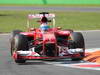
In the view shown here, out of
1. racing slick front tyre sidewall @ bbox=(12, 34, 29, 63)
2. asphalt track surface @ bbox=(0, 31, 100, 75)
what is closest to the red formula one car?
racing slick front tyre sidewall @ bbox=(12, 34, 29, 63)

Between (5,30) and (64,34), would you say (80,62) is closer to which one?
(64,34)

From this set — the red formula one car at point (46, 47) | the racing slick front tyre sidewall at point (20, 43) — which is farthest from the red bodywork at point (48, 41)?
the racing slick front tyre sidewall at point (20, 43)

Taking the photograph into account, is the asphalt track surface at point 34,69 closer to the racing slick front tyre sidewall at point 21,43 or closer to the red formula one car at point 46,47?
the red formula one car at point 46,47

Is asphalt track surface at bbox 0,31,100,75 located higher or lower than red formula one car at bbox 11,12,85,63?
lower

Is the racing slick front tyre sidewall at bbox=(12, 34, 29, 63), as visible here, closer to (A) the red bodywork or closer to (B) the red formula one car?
(B) the red formula one car

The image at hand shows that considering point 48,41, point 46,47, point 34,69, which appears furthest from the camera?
point 46,47

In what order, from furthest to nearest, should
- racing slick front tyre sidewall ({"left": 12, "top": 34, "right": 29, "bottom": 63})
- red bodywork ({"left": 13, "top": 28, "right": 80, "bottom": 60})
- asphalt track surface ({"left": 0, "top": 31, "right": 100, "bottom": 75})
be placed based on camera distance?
racing slick front tyre sidewall ({"left": 12, "top": 34, "right": 29, "bottom": 63}), red bodywork ({"left": 13, "top": 28, "right": 80, "bottom": 60}), asphalt track surface ({"left": 0, "top": 31, "right": 100, "bottom": 75})

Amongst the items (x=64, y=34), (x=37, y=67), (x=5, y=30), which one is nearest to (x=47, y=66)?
(x=37, y=67)

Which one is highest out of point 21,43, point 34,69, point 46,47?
point 21,43

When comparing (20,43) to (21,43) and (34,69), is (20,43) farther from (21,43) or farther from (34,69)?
(34,69)

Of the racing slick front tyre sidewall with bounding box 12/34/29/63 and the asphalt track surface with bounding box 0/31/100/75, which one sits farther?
the racing slick front tyre sidewall with bounding box 12/34/29/63

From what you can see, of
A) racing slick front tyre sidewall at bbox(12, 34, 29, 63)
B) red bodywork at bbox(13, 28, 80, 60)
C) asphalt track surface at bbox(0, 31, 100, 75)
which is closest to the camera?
asphalt track surface at bbox(0, 31, 100, 75)

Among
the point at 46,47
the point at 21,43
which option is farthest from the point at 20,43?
the point at 46,47

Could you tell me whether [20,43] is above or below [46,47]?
above
